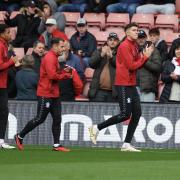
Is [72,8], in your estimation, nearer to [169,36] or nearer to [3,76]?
[169,36]

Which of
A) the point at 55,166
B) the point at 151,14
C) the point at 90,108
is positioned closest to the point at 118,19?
the point at 151,14

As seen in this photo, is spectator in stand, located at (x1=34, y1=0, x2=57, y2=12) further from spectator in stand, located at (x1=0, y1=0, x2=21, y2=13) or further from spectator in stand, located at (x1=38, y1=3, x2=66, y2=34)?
spectator in stand, located at (x1=0, y1=0, x2=21, y2=13)

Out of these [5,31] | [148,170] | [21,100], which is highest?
[5,31]

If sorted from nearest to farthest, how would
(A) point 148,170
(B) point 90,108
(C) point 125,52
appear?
(A) point 148,170 → (C) point 125,52 → (B) point 90,108

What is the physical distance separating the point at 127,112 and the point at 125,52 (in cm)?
99

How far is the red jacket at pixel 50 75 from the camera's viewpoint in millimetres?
14647

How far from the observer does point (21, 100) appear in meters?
17.1

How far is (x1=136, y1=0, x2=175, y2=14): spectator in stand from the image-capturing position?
66.5 feet

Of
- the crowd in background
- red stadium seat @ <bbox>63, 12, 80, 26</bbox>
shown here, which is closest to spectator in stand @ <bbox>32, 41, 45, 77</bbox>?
the crowd in background

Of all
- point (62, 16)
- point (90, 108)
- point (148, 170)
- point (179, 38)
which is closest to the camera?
point (148, 170)

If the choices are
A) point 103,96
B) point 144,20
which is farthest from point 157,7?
point 103,96

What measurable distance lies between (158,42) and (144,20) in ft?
5.40

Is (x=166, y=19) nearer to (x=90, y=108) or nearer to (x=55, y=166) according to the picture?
(x=90, y=108)

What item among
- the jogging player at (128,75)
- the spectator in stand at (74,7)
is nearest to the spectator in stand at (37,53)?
the spectator in stand at (74,7)
